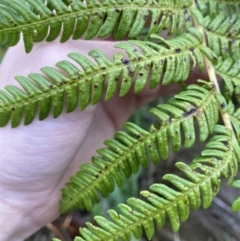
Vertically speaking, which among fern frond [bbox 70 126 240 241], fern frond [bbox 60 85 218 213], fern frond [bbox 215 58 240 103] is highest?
fern frond [bbox 215 58 240 103]

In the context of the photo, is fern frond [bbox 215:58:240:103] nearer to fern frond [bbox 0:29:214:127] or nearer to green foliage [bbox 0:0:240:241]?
green foliage [bbox 0:0:240:241]

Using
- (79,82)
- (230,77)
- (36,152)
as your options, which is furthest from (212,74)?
(36,152)

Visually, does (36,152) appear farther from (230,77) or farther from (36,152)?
(230,77)

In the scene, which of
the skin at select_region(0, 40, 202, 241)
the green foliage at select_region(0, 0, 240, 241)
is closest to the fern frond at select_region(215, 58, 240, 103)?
the green foliage at select_region(0, 0, 240, 241)

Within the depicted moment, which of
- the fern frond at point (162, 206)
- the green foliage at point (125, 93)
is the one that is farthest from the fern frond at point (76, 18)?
the fern frond at point (162, 206)

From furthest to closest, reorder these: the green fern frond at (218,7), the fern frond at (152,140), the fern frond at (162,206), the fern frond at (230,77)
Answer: the green fern frond at (218,7)
the fern frond at (230,77)
the fern frond at (152,140)
the fern frond at (162,206)

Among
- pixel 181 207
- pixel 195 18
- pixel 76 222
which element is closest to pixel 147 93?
pixel 195 18

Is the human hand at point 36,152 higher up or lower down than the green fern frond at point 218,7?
lower down

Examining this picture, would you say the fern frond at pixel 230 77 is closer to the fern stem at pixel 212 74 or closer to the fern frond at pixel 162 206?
the fern stem at pixel 212 74
